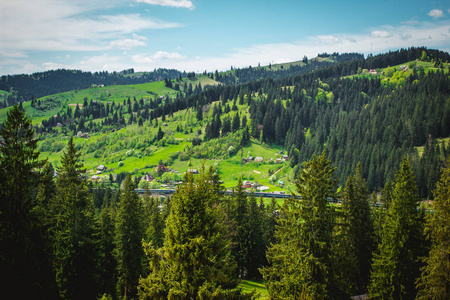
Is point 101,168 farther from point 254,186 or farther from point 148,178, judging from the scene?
point 254,186

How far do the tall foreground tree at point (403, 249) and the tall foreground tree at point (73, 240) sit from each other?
93.9 ft

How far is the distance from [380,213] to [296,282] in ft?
103

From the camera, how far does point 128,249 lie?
3431 centimetres

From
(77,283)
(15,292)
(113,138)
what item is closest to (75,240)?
(77,283)

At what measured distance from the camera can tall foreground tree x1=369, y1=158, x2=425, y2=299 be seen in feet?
87.2

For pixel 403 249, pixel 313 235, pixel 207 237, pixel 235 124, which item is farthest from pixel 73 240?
pixel 235 124

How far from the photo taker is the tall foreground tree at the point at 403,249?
2658 centimetres

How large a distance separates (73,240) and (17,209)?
1133cm

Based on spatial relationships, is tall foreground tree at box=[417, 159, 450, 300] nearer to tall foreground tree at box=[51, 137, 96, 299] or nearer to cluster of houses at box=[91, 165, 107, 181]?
tall foreground tree at box=[51, 137, 96, 299]

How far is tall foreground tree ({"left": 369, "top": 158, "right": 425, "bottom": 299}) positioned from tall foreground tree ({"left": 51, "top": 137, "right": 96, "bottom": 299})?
93.9ft

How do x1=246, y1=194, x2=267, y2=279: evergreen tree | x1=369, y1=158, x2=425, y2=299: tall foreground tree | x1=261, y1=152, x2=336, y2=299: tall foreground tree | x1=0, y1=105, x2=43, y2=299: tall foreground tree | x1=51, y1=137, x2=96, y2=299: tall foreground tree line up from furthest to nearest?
1. x1=246, y1=194, x2=267, y2=279: evergreen tree
2. x1=51, y1=137, x2=96, y2=299: tall foreground tree
3. x1=369, y1=158, x2=425, y2=299: tall foreground tree
4. x1=261, y1=152, x2=336, y2=299: tall foreground tree
5. x1=0, y1=105, x2=43, y2=299: tall foreground tree

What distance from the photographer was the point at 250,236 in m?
48.4

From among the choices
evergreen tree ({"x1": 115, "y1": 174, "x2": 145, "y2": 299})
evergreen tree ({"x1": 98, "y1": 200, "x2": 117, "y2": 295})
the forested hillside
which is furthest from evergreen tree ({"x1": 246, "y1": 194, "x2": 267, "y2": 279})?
evergreen tree ({"x1": 98, "y1": 200, "x2": 117, "y2": 295})

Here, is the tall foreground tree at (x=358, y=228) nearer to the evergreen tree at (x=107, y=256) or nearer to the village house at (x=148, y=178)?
the evergreen tree at (x=107, y=256)
